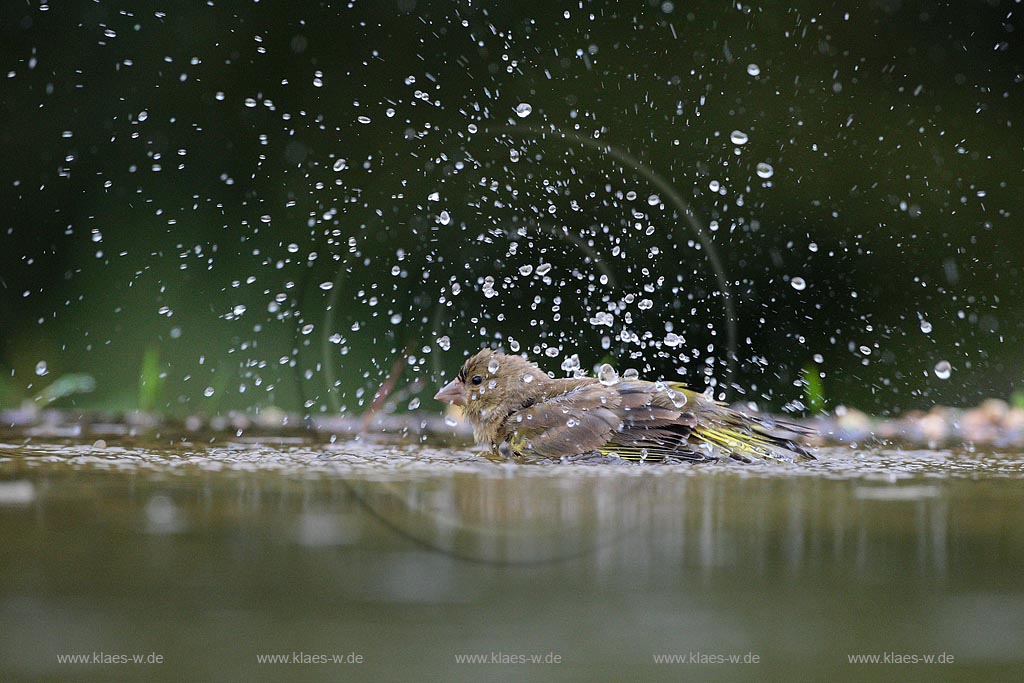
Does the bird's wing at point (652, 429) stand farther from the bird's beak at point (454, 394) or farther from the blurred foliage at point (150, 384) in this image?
the blurred foliage at point (150, 384)

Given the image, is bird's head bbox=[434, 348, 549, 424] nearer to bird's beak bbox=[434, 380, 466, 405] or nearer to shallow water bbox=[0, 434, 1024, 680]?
bird's beak bbox=[434, 380, 466, 405]

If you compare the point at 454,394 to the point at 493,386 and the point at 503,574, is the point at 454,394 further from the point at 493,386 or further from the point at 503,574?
the point at 503,574

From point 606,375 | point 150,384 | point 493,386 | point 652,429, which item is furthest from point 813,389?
point 150,384

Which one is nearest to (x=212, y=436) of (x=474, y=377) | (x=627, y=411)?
(x=474, y=377)

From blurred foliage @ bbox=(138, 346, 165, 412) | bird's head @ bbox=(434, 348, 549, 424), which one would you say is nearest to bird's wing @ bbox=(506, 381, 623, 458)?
bird's head @ bbox=(434, 348, 549, 424)

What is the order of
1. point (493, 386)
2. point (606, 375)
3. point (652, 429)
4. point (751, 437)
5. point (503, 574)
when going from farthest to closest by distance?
point (493, 386), point (606, 375), point (751, 437), point (652, 429), point (503, 574)

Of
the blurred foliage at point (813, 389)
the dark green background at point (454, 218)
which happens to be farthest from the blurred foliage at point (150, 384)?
the blurred foliage at point (813, 389)
